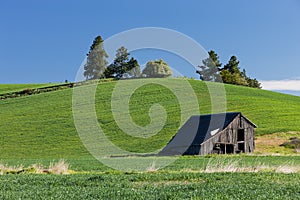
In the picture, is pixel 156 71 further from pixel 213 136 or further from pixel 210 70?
pixel 213 136

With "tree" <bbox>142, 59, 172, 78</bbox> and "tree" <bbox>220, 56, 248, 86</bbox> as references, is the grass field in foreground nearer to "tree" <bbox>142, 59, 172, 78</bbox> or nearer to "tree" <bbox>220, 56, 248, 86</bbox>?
"tree" <bbox>142, 59, 172, 78</bbox>

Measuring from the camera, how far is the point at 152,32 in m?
24.2

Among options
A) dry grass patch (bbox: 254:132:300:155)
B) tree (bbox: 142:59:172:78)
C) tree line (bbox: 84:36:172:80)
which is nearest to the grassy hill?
dry grass patch (bbox: 254:132:300:155)

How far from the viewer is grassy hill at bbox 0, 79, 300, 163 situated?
58.6 meters

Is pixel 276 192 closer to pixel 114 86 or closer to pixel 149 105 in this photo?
pixel 149 105

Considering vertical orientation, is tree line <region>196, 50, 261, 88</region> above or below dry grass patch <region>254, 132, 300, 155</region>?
above

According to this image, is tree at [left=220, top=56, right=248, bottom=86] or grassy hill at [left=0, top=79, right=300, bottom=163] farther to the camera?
tree at [left=220, top=56, right=248, bottom=86]

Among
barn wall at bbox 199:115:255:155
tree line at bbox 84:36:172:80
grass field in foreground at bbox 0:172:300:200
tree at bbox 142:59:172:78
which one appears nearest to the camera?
grass field in foreground at bbox 0:172:300:200

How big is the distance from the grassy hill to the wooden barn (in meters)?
4.12

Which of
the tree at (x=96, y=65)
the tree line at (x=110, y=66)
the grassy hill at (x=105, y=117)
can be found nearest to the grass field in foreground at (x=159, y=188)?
the grassy hill at (x=105, y=117)

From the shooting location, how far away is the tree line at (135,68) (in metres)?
102

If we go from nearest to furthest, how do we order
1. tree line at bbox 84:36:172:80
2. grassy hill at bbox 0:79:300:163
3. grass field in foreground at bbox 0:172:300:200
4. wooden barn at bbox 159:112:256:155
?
1. grass field in foreground at bbox 0:172:300:200
2. wooden barn at bbox 159:112:256:155
3. grassy hill at bbox 0:79:300:163
4. tree line at bbox 84:36:172:80

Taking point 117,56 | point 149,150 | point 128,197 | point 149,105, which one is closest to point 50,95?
point 149,105

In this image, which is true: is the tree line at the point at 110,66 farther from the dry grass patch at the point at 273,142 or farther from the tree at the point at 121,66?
the dry grass patch at the point at 273,142
